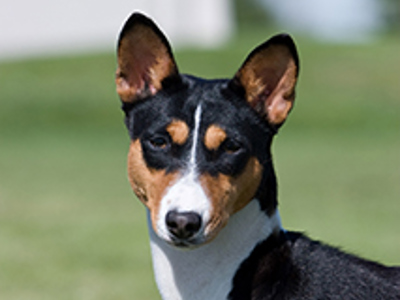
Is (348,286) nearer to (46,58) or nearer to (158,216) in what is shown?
(158,216)

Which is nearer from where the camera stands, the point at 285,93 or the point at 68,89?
the point at 285,93

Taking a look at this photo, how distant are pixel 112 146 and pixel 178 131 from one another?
1672 cm

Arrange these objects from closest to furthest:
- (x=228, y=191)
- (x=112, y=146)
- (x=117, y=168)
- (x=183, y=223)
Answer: (x=183, y=223) < (x=228, y=191) < (x=117, y=168) < (x=112, y=146)

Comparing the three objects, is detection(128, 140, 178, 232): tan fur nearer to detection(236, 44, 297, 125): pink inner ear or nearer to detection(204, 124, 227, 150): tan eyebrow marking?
detection(204, 124, 227, 150): tan eyebrow marking

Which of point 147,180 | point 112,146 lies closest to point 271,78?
point 147,180

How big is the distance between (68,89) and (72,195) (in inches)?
496

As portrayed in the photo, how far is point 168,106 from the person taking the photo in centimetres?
412

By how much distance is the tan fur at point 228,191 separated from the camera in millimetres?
3771

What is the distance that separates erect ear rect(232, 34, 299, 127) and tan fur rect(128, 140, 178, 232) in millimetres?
645

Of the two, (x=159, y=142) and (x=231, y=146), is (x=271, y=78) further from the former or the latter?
(x=159, y=142)

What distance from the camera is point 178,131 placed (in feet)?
13.0

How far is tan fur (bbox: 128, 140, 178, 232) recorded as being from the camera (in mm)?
3830

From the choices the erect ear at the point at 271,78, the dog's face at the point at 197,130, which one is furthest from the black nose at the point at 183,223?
the erect ear at the point at 271,78

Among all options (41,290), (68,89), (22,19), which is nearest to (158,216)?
(41,290)
